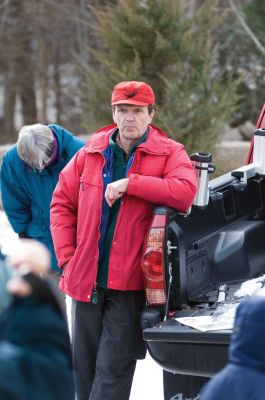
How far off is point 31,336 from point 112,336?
2471 millimetres

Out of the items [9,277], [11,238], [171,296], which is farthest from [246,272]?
[11,238]

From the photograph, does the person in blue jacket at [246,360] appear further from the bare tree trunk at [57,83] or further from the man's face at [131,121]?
the bare tree trunk at [57,83]

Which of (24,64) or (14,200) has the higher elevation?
(24,64)

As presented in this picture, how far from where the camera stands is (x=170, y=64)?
1201 cm

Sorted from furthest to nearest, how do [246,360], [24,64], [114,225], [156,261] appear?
[24,64] < [114,225] < [156,261] < [246,360]

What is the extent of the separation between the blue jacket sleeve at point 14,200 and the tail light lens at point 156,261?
5.48 ft

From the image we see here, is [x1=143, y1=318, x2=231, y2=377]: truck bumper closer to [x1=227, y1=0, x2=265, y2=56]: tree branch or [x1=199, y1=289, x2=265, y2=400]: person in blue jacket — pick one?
[x1=199, y1=289, x2=265, y2=400]: person in blue jacket

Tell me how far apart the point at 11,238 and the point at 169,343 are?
5.94 m

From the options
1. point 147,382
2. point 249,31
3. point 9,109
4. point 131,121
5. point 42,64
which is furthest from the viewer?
point 9,109

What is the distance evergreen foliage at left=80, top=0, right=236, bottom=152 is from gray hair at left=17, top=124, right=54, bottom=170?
5.90 m

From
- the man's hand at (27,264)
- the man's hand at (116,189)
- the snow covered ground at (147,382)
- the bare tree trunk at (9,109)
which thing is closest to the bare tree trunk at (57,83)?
the bare tree trunk at (9,109)

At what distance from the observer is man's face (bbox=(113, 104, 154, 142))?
4.85 m

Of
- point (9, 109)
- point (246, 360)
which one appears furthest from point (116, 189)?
point (9, 109)

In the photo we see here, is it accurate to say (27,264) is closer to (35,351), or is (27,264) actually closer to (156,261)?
(35,351)
